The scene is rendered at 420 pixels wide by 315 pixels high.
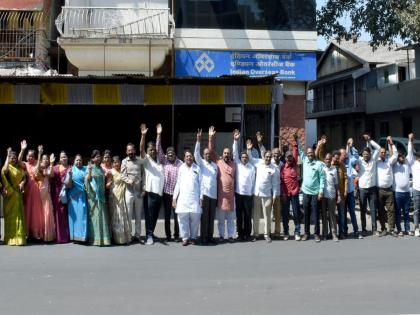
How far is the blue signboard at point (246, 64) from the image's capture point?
63.2 ft

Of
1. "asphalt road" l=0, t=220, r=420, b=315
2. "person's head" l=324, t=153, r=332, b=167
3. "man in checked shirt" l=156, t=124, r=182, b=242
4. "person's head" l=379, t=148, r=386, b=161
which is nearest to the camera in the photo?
"asphalt road" l=0, t=220, r=420, b=315

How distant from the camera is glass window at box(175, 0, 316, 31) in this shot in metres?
19.6

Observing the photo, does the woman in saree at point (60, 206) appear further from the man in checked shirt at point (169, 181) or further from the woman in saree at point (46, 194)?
the man in checked shirt at point (169, 181)

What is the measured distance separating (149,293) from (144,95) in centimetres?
829

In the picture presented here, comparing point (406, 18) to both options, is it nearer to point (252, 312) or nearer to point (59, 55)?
point (59, 55)

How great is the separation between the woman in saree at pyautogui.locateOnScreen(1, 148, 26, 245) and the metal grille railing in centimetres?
877

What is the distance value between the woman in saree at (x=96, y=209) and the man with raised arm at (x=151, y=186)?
87 cm

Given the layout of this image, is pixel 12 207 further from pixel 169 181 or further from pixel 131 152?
pixel 169 181

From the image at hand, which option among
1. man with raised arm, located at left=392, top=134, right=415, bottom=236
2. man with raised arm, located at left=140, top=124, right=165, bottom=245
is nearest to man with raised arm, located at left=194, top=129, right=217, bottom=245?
man with raised arm, located at left=140, top=124, right=165, bottom=245

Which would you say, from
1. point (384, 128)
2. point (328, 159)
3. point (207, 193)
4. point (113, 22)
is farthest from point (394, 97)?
point (207, 193)

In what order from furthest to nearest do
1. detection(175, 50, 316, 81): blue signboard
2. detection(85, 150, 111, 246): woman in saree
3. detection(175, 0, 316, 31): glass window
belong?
detection(175, 0, 316, 31): glass window
detection(175, 50, 316, 81): blue signboard
detection(85, 150, 111, 246): woman in saree

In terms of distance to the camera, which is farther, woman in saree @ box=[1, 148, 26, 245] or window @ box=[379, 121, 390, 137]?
window @ box=[379, 121, 390, 137]

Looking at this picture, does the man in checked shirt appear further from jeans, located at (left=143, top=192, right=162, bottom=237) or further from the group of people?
jeans, located at (left=143, top=192, right=162, bottom=237)

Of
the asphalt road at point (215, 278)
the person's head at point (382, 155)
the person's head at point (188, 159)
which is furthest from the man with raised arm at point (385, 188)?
the person's head at point (188, 159)
